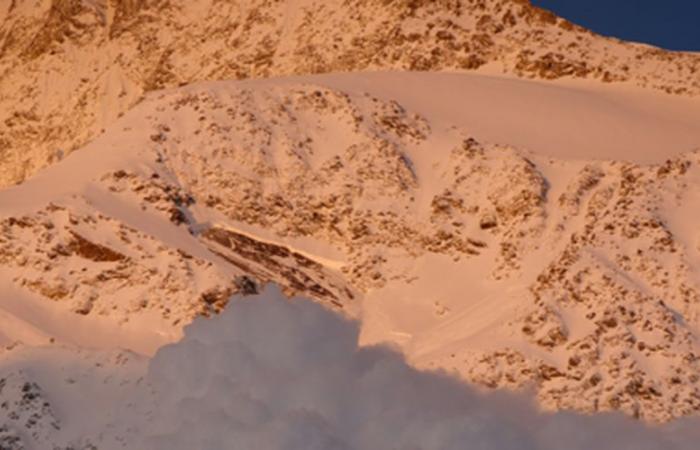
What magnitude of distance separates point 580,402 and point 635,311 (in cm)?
910

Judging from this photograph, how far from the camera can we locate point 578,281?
142m

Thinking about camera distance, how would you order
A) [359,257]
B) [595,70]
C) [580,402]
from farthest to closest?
[595,70] → [359,257] → [580,402]

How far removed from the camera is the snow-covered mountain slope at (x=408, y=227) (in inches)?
5423

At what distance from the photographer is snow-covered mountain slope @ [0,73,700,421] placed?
13775 centimetres

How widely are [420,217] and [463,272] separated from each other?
929 centimetres

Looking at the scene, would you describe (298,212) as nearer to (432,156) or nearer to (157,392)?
(432,156)

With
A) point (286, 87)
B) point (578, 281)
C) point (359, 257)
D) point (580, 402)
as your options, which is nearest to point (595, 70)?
point (286, 87)

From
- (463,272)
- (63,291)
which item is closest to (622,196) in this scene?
(463,272)

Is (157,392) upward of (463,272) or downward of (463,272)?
upward

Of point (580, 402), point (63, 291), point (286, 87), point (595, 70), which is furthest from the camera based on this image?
point (595, 70)

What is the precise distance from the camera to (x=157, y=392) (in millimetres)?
121875

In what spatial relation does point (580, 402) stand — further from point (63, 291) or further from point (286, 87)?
point (286, 87)

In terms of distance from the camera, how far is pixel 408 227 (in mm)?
165500

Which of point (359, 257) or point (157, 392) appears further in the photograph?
point (359, 257)
